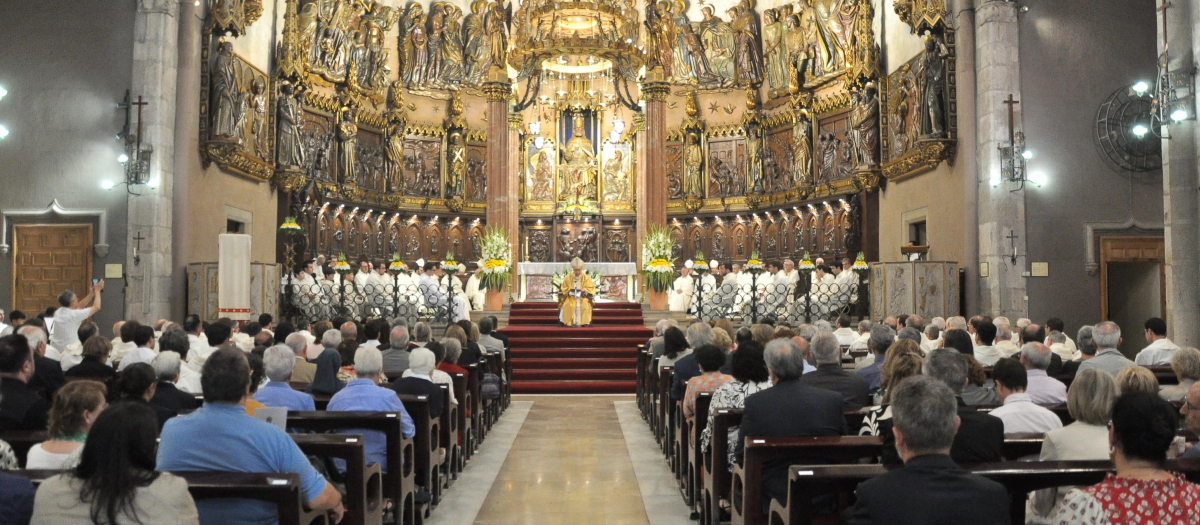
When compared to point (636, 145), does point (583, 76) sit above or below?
above

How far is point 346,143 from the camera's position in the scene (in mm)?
22875

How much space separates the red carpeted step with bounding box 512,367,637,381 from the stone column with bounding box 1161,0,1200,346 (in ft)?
25.7

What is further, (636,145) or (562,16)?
(636,145)

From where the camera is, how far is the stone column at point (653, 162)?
75.4ft

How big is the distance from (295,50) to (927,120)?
40.3ft

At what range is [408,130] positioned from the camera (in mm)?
25641

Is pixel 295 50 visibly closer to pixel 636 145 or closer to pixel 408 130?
pixel 408 130

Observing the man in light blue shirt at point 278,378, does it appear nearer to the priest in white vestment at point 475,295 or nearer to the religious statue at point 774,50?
the priest in white vestment at point 475,295

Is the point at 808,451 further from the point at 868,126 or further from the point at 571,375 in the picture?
the point at 868,126

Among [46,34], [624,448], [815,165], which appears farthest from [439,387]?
[815,165]

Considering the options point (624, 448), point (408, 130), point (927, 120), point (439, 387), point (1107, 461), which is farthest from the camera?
point (408, 130)

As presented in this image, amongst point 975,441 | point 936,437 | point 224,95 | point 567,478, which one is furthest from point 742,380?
point 224,95

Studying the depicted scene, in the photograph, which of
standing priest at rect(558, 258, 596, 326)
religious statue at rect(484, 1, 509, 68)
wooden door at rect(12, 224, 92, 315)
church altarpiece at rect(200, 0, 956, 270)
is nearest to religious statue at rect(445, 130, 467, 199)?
church altarpiece at rect(200, 0, 956, 270)

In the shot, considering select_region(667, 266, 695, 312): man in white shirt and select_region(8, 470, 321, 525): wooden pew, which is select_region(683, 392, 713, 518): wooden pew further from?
select_region(667, 266, 695, 312): man in white shirt
